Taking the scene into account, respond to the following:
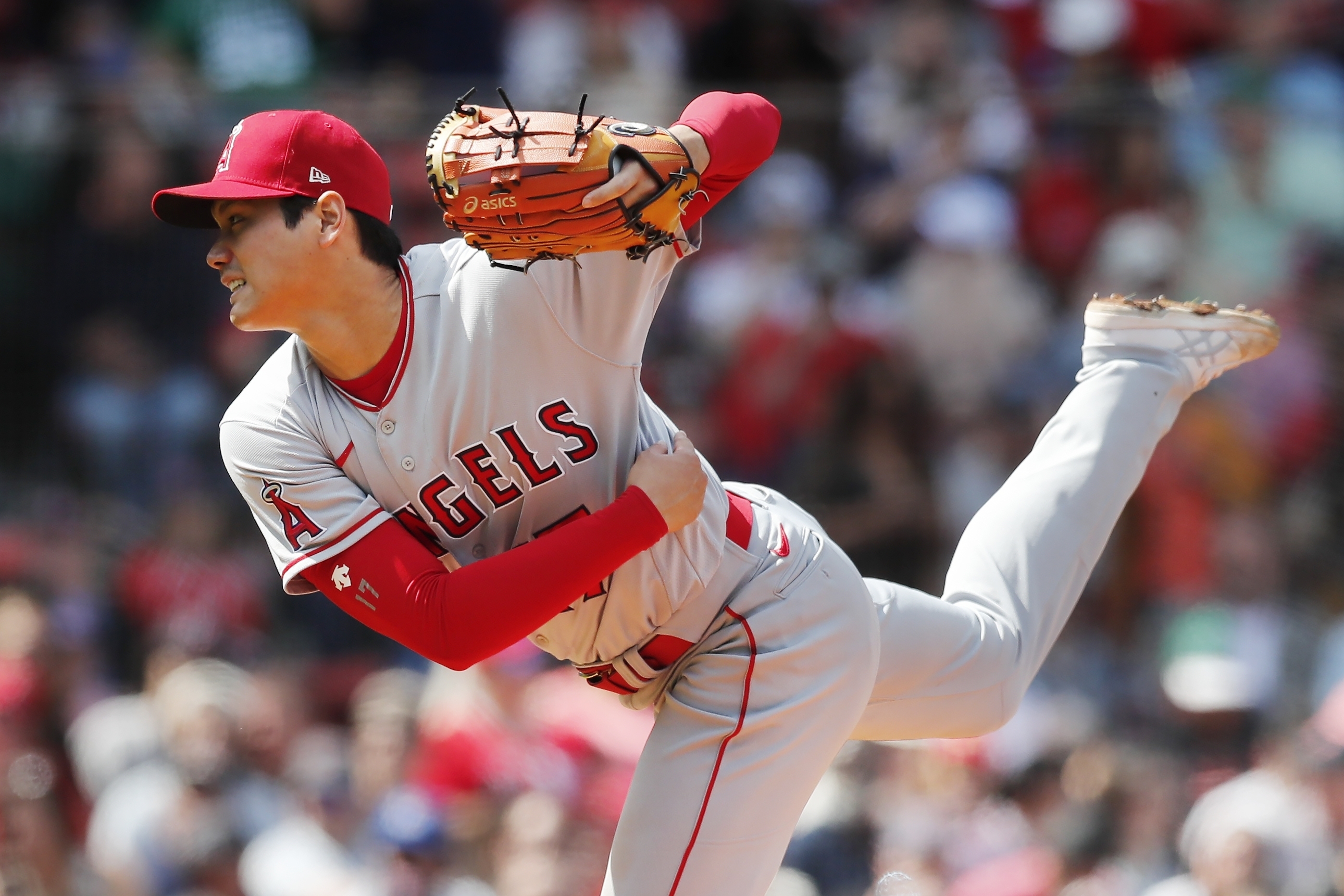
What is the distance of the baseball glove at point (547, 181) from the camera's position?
2.54 m

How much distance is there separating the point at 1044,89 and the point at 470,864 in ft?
12.2

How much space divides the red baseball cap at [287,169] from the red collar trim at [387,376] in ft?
0.63

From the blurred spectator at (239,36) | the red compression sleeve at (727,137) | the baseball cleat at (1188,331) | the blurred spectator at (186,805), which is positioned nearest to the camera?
the red compression sleeve at (727,137)

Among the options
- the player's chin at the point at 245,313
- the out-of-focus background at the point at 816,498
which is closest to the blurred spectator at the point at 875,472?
the out-of-focus background at the point at 816,498

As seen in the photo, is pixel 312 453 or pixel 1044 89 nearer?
pixel 312 453

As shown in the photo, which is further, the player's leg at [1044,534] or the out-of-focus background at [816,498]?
the out-of-focus background at [816,498]

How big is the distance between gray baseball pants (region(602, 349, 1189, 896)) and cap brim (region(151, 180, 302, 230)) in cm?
106

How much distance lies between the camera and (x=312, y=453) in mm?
2822

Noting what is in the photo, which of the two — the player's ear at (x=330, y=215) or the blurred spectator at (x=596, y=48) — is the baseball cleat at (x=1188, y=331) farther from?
the blurred spectator at (x=596, y=48)

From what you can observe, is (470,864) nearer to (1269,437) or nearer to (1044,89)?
(1269,437)

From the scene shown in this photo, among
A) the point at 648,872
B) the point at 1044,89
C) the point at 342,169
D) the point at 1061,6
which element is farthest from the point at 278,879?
the point at 1061,6

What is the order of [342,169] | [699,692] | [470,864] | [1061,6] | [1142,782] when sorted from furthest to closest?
1. [1061,6]
2. [1142,782]
3. [470,864]
4. [699,692]
5. [342,169]

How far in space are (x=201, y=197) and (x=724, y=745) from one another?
4.33ft

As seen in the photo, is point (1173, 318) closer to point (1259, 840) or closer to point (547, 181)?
point (547, 181)
